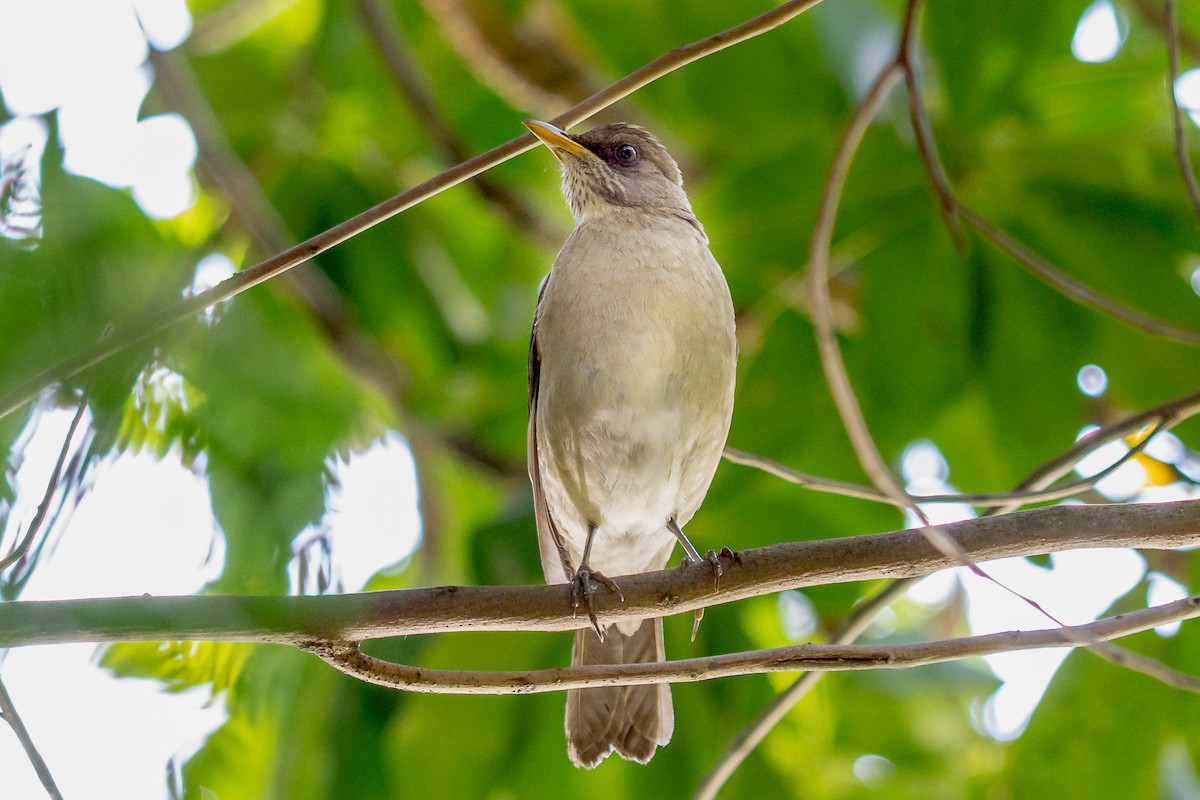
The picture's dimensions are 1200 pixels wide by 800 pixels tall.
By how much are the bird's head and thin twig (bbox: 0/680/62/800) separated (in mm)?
2699

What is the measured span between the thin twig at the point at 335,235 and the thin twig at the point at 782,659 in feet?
2.46

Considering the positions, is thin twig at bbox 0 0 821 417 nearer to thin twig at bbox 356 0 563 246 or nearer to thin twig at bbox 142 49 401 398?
thin twig at bbox 142 49 401 398

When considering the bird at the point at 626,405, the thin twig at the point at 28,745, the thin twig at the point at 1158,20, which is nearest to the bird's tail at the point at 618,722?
the bird at the point at 626,405

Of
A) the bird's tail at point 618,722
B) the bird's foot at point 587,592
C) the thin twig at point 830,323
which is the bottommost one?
the bird's foot at point 587,592

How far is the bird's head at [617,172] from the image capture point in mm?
4352

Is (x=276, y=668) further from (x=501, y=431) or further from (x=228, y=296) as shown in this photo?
(x=501, y=431)

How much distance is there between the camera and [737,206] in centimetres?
434

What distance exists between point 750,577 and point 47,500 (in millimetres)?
1446

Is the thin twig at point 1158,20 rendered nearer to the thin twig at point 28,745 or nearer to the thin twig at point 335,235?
the thin twig at point 335,235

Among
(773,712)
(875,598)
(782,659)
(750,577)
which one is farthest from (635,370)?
(782,659)

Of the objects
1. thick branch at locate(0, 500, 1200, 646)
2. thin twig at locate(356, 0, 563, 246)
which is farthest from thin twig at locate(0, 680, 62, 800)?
thin twig at locate(356, 0, 563, 246)

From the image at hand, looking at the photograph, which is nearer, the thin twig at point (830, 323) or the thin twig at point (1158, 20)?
the thin twig at point (830, 323)

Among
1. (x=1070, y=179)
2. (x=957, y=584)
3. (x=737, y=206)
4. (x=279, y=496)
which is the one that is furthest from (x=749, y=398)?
(x=957, y=584)

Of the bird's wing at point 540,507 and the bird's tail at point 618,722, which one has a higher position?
the bird's wing at point 540,507
